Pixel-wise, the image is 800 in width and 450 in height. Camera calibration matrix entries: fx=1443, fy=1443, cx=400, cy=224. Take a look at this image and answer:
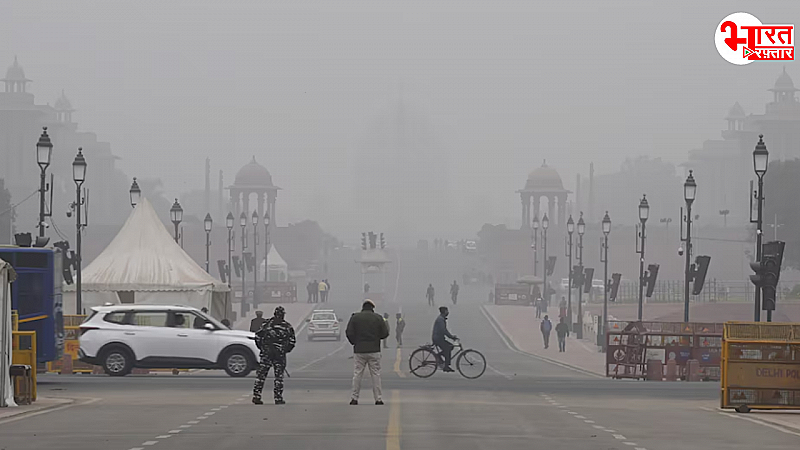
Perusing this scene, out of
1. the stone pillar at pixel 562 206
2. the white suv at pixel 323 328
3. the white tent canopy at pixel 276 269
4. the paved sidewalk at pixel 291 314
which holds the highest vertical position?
the stone pillar at pixel 562 206

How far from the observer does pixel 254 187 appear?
192875 mm

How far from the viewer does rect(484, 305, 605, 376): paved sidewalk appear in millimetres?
48094

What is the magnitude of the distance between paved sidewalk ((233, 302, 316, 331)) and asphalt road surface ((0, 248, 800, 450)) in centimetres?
4054

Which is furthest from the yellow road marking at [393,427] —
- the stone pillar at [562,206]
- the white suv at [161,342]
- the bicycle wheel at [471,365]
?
the stone pillar at [562,206]

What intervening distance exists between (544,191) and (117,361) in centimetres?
15620

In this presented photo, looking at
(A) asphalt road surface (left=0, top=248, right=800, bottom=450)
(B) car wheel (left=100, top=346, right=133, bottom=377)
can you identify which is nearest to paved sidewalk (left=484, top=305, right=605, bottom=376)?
(A) asphalt road surface (left=0, top=248, right=800, bottom=450)

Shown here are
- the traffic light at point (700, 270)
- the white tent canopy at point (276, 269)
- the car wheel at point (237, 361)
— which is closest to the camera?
the car wheel at point (237, 361)

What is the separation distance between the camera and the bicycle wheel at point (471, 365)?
30.8 metres

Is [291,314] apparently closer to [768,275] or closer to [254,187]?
[768,275]

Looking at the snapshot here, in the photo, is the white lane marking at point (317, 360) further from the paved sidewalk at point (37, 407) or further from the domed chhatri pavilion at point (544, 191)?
the domed chhatri pavilion at point (544, 191)

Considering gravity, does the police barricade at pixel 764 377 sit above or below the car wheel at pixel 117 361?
above

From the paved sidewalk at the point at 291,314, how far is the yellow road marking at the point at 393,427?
157 ft

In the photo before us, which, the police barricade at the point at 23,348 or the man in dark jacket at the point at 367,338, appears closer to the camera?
the man in dark jacket at the point at 367,338

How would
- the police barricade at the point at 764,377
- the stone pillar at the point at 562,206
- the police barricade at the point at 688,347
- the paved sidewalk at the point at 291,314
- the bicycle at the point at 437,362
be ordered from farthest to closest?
1. the stone pillar at the point at 562,206
2. the paved sidewalk at the point at 291,314
3. the police barricade at the point at 688,347
4. the bicycle at the point at 437,362
5. the police barricade at the point at 764,377
